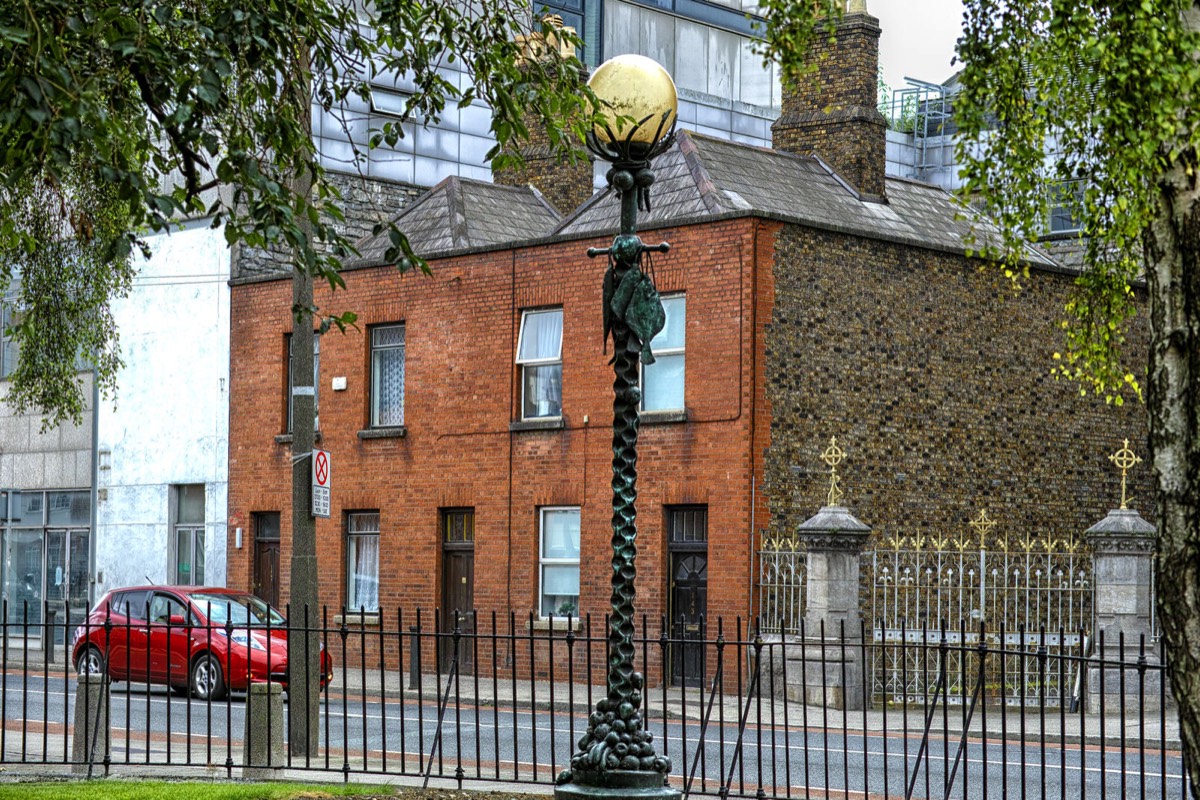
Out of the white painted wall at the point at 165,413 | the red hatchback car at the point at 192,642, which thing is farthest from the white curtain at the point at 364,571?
the red hatchback car at the point at 192,642

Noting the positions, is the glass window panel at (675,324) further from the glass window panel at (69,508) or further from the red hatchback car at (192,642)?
the glass window panel at (69,508)

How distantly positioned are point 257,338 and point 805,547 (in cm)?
1158

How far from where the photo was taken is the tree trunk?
7.45 meters

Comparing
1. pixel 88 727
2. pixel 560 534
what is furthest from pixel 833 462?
pixel 88 727

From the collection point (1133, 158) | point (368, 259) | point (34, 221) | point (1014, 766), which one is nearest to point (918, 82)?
point (368, 259)

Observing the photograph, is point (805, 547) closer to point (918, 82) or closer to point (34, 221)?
point (34, 221)

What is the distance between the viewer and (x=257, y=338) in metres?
30.4

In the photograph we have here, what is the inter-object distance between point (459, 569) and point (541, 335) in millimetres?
3912

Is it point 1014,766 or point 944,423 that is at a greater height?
point 944,423

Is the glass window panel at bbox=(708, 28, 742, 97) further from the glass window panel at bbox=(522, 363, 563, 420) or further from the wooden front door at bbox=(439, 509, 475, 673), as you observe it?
the wooden front door at bbox=(439, 509, 475, 673)

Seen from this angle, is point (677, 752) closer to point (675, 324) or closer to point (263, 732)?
point (263, 732)

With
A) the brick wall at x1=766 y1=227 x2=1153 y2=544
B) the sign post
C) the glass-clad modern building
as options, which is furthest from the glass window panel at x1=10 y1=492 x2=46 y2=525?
the sign post

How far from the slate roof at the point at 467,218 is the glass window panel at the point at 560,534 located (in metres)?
4.93

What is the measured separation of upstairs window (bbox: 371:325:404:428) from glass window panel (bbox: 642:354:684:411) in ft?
16.3
